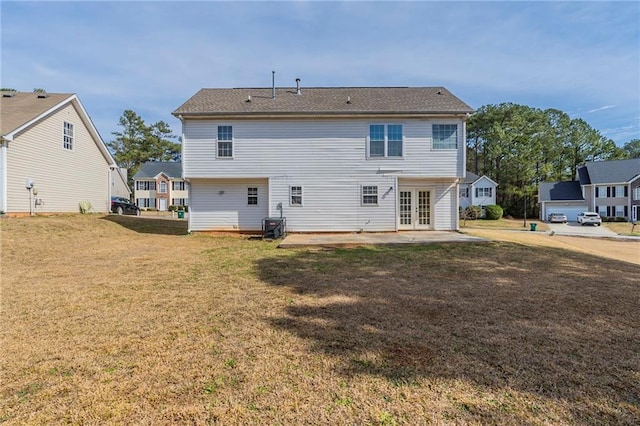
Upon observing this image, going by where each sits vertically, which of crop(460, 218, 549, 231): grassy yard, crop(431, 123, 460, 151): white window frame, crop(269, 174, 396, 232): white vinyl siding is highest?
crop(431, 123, 460, 151): white window frame

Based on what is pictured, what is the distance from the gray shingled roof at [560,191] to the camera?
38.9 meters

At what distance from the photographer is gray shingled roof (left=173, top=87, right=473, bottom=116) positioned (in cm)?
1383

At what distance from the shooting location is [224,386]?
264cm

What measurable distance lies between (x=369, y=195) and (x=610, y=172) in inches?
1576

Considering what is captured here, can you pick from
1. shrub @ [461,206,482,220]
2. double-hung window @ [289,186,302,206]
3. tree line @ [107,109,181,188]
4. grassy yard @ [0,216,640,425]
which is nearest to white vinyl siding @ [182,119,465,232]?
double-hung window @ [289,186,302,206]

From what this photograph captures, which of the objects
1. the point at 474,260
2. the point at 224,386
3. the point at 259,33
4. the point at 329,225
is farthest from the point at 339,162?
the point at 224,386

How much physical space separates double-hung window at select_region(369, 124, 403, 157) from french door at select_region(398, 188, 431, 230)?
204 cm

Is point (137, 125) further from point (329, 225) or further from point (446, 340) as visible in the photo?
point (446, 340)

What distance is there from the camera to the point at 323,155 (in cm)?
1420

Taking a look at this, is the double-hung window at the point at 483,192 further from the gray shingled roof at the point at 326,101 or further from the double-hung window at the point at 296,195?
the double-hung window at the point at 296,195

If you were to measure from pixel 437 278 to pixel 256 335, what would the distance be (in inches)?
165

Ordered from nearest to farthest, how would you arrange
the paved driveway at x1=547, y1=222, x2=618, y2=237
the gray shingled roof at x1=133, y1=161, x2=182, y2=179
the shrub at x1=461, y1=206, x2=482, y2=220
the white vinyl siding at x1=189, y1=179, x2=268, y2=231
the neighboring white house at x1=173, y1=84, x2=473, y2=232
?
the neighboring white house at x1=173, y1=84, x2=473, y2=232
the white vinyl siding at x1=189, y1=179, x2=268, y2=231
the paved driveway at x1=547, y1=222, x2=618, y2=237
the shrub at x1=461, y1=206, x2=482, y2=220
the gray shingled roof at x1=133, y1=161, x2=182, y2=179

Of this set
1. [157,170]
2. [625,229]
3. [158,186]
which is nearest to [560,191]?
[625,229]

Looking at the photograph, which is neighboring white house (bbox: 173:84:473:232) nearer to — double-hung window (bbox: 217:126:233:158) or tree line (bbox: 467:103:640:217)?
double-hung window (bbox: 217:126:233:158)
